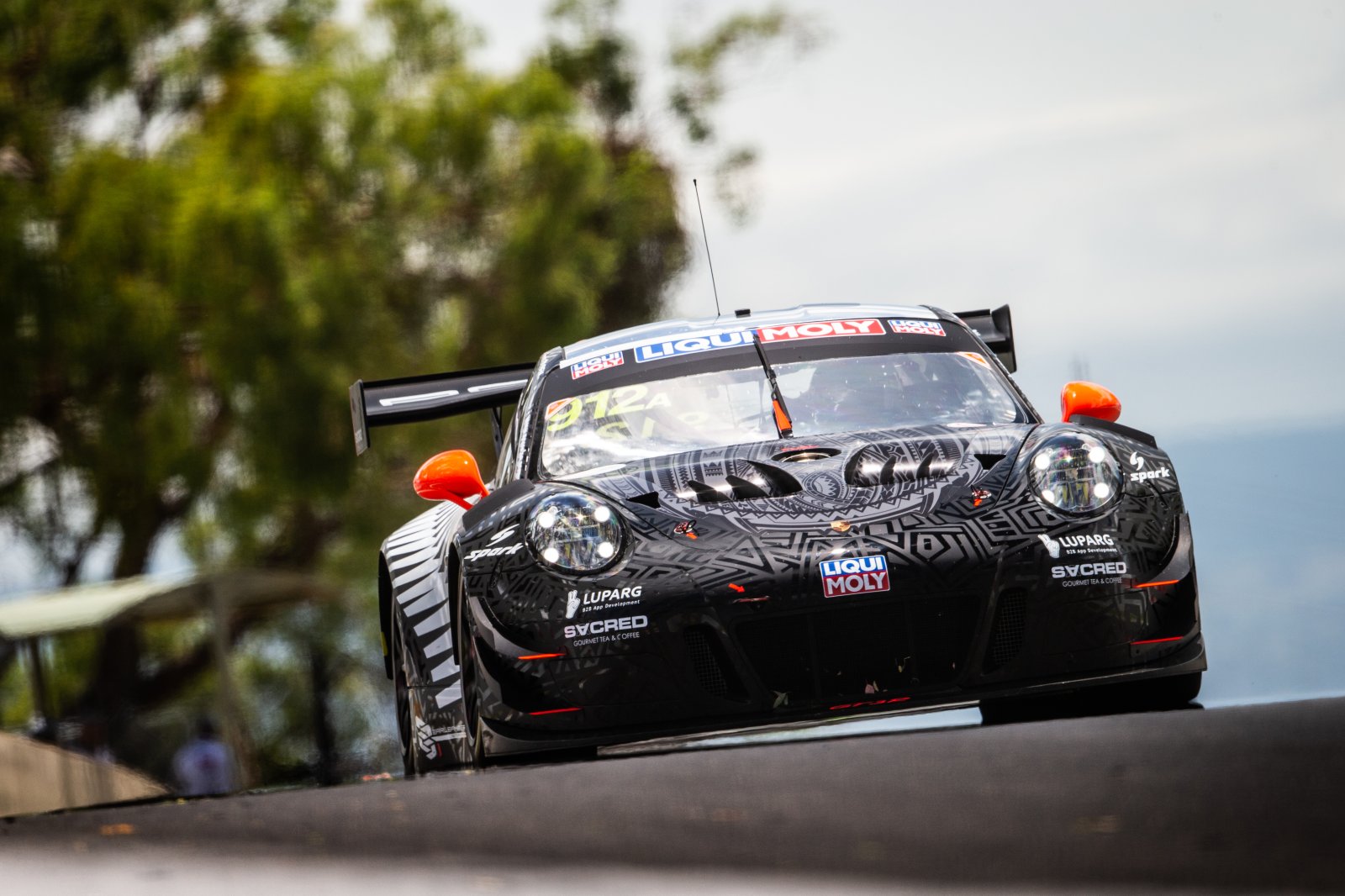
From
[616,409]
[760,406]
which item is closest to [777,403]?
[760,406]

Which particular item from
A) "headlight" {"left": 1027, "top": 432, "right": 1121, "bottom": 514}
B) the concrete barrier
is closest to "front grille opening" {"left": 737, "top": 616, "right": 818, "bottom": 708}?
"headlight" {"left": 1027, "top": 432, "right": 1121, "bottom": 514}

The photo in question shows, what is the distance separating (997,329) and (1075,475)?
10.2ft

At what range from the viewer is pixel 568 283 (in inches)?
1005

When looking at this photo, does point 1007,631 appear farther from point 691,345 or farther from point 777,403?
point 691,345

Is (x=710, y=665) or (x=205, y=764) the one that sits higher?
(x=710, y=665)

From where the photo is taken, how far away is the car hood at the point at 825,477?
185 inches

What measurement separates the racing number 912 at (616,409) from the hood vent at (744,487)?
0.73 meters

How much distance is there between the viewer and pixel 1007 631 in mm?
4613

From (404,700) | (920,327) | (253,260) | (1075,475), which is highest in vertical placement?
(253,260)

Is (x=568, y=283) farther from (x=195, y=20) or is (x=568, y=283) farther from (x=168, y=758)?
(x=168, y=758)

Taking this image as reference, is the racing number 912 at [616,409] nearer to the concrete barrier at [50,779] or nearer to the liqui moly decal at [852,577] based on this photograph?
the liqui moly decal at [852,577]

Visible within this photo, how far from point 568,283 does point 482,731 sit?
20.9 metres

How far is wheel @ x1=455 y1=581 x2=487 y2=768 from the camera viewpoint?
4.87 metres

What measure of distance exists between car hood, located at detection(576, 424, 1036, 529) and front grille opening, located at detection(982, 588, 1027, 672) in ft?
0.86
